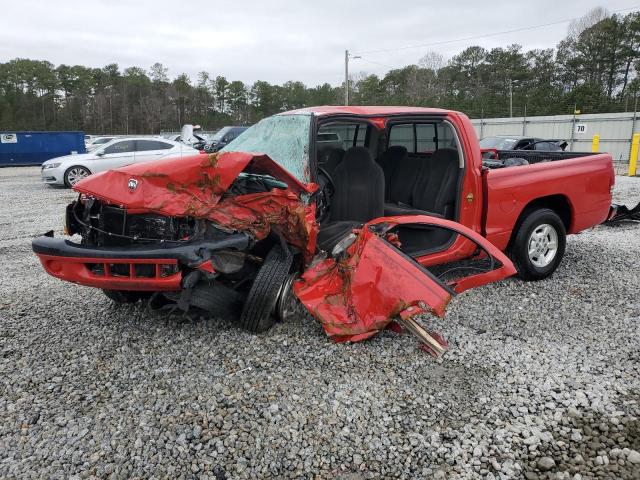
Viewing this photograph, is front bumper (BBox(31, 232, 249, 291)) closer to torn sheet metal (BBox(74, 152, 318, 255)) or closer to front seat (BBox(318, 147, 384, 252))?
torn sheet metal (BBox(74, 152, 318, 255))

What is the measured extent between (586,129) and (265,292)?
80.1ft

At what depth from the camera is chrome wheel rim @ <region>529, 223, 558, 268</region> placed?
498 cm

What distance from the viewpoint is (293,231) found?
3617 mm

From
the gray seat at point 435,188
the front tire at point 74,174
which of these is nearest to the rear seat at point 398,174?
the gray seat at point 435,188

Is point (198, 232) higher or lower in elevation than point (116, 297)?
higher

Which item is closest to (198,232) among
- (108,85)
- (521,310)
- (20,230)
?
(521,310)

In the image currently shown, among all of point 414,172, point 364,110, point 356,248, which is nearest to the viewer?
point 356,248

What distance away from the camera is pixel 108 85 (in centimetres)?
6525

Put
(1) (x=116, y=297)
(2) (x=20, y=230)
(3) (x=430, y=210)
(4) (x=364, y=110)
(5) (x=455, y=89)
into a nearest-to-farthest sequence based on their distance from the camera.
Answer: (1) (x=116, y=297) < (4) (x=364, y=110) < (3) (x=430, y=210) < (2) (x=20, y=230) < (5) (x=455, y=89)

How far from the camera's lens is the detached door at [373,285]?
130 inches

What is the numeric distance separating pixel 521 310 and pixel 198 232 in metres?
2.84

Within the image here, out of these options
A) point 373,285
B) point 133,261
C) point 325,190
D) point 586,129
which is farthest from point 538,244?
point 586,129

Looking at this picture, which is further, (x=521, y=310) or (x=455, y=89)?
(x=455, y=89)

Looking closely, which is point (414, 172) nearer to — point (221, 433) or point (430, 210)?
point (430, 210)
